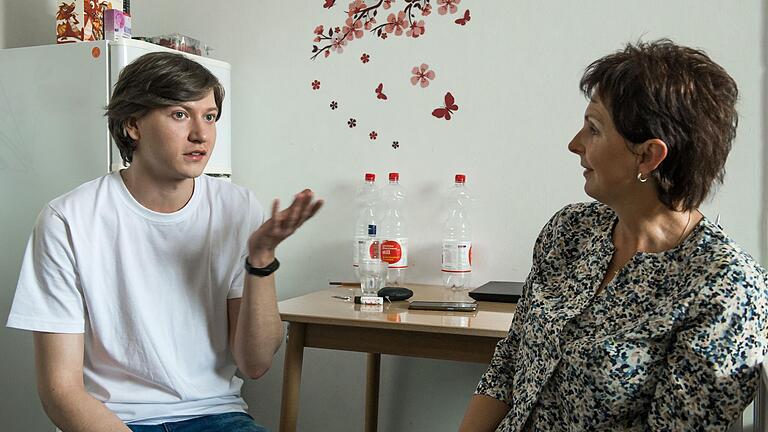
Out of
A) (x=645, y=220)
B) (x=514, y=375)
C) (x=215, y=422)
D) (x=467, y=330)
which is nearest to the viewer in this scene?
(x=645, y=220)

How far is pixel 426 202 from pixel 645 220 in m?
1.31

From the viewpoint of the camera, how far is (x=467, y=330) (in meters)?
1.89

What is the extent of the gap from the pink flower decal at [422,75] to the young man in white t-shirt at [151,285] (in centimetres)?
101

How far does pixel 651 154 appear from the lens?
4.10ft

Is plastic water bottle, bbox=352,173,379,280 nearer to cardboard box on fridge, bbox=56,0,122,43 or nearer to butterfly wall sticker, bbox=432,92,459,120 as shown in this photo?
butterfly wall sticker, bbox=432,92,459,120

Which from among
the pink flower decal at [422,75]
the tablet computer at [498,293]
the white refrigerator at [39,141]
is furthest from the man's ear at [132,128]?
the pink flower decal at [422,75]

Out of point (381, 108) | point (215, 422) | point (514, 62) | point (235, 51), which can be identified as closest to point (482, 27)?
point (514, 62)

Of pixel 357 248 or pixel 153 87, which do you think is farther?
pixel 357 248

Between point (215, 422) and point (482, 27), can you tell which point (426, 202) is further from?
point (215, 422)

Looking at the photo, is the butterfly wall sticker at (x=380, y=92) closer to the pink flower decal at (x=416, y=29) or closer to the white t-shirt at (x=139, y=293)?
the pink flower decal at (x=416, y=29)

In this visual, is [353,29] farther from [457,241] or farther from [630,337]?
[630,337]

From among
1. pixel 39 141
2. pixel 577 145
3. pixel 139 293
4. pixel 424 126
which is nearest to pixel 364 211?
pixel 424 126

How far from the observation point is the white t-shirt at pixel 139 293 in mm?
1552

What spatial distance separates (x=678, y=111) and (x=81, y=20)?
2.01m
